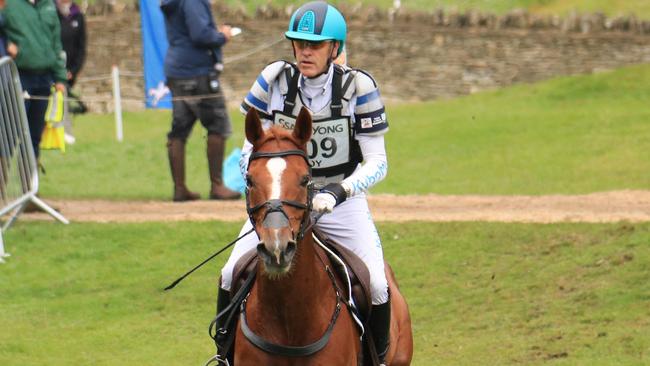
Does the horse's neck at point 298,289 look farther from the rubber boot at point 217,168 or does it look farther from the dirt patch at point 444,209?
the rubber boot at point 217,168

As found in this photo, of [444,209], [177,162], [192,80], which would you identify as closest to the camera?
[444,209]

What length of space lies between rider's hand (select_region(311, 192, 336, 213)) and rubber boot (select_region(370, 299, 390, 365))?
3.85ft

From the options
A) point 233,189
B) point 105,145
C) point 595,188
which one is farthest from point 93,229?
point 105,145

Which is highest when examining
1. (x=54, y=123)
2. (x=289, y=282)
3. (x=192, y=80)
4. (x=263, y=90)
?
(x=263, y=90)

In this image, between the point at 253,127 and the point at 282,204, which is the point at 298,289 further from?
the point at 253,127

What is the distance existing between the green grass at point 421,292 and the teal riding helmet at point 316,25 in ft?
13.4

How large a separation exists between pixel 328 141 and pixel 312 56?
18.5 inches

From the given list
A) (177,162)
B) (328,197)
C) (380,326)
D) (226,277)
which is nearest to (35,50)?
(177,162)

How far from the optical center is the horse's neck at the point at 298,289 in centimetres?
695

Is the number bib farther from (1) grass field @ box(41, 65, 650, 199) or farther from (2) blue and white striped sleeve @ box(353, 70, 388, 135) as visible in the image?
(1) grass field @ box(41, 65, 650, 199)

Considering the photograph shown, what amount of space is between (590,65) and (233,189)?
37.5 feet

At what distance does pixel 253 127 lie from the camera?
684 cm

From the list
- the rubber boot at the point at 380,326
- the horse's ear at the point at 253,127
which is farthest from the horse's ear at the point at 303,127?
the rubber boot at the point at 380,326

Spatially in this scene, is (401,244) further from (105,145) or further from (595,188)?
(105,145)
